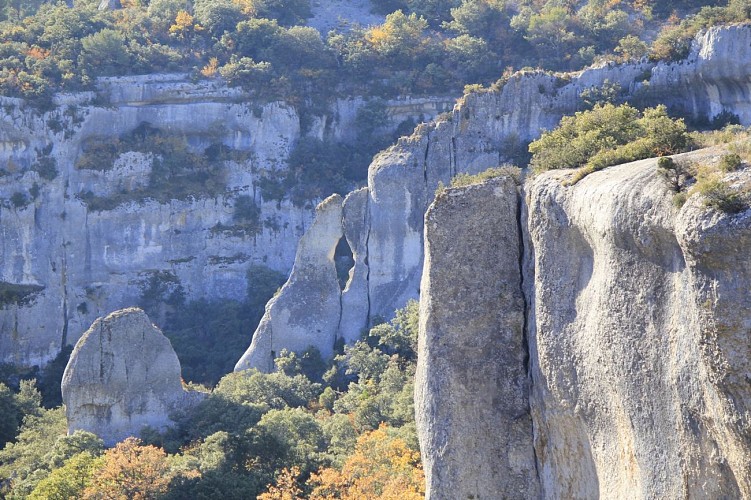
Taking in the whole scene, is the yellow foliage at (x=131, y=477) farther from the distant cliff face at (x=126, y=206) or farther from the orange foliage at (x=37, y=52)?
the orange foliage at (x=37, y=52)

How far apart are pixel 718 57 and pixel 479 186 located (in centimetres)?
2371

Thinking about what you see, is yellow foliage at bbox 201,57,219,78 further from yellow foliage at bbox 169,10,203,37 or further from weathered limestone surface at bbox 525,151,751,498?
weathered limestone surface at bbox 525,151,751,498

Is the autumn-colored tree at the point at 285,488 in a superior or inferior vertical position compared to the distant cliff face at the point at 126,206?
inferior

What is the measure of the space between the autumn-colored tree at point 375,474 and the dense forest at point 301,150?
59mm

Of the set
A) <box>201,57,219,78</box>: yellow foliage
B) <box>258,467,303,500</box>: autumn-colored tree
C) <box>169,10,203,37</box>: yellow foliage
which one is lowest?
<box>258,467,303,500</box>: autumn-colored tree

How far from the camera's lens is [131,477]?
96.3 ft

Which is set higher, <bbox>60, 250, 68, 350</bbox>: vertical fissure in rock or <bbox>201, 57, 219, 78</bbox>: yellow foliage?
<bbox>201, 57, 219, 78</bbox>: yellow foliage

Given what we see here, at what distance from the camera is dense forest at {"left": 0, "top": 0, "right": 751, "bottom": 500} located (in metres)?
26.4

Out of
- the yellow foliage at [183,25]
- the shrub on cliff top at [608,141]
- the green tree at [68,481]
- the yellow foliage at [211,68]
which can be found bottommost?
the green tree at [68,481]

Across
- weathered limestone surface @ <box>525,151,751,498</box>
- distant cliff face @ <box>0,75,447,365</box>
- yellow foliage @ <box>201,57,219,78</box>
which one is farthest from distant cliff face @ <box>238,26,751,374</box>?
weathered limestone surface @ <box>525,151,751,498</box>

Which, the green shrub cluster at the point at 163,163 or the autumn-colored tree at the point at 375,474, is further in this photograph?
the green shrub cluster at the point at 163,163

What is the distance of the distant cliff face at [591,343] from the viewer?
1087cm

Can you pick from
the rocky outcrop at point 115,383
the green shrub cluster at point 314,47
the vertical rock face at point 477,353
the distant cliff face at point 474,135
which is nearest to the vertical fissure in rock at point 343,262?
the distant cliff face at point 474,135

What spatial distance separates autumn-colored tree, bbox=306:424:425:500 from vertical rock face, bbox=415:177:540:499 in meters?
7.53
